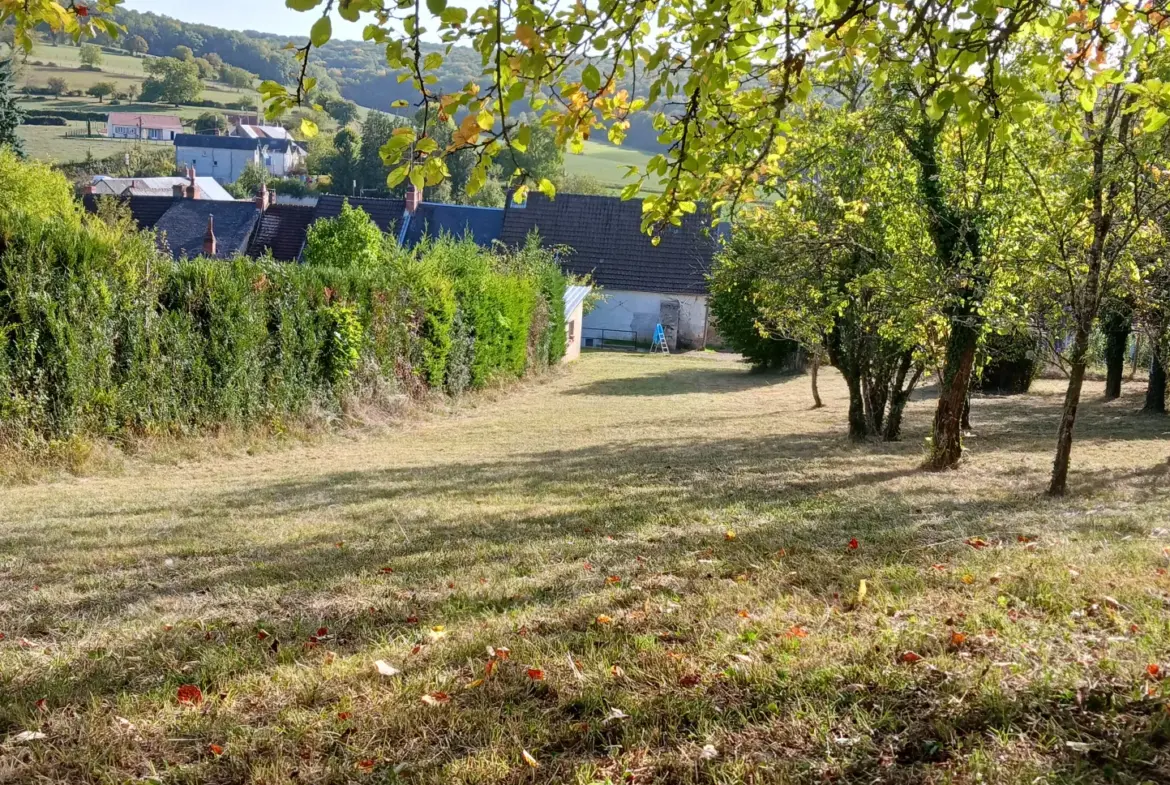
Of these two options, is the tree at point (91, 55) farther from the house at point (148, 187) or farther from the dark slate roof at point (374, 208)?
the dark slate roof at point (374, 208)

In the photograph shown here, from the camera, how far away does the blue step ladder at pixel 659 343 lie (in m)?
41.4

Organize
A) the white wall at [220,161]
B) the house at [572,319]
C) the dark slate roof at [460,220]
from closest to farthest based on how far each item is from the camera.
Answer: the house at [572,319] < the dark slate roof at [460,220] < the white wall at [220,161]

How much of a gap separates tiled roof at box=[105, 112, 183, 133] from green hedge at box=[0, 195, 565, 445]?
117 meters

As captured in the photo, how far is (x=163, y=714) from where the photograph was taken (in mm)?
2898

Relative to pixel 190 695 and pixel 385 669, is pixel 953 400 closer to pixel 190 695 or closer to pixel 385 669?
pixel 385 669

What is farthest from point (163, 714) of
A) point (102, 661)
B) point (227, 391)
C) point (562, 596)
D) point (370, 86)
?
point (370, 86)

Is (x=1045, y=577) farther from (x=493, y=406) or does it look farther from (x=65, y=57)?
(x=65, y=57)

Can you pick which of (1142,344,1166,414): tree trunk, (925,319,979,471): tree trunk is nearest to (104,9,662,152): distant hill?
(1142,344,1166,414): tree trunk

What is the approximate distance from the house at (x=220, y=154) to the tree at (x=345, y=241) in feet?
284

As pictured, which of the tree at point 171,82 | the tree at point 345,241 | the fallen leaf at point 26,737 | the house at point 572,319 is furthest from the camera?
the tree at point 171,82

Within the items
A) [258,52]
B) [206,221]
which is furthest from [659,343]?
[258,52]

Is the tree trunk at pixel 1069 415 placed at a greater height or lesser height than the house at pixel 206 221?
lesser

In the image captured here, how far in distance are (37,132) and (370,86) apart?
6566cm

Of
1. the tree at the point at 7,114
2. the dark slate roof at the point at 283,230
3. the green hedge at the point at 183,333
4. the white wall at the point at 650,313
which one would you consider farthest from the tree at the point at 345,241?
the white wall at the point at 650,313
